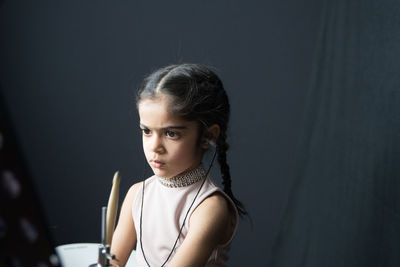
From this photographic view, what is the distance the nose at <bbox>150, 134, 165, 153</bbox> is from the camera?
104cm

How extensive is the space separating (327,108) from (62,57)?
40.4 inches

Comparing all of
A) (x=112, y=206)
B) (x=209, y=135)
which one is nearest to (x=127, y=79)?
(x=209, y=135)

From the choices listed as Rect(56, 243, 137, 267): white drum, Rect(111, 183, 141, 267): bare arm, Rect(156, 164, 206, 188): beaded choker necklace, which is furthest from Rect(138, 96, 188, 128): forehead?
Rect(56, 243, 137, 267): white drum

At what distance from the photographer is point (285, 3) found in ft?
6.31

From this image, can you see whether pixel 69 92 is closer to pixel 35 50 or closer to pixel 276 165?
pixel 35 50

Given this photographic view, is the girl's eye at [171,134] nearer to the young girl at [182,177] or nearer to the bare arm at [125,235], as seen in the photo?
the young girl at [182,177]

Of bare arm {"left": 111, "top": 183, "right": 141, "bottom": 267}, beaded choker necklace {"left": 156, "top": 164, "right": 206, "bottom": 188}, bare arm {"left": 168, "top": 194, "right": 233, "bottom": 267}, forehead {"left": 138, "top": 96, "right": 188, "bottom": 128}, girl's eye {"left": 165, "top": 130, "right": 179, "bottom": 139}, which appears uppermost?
forehead {"left": 138, "top": 96, "right": 188, "bottom": 128}

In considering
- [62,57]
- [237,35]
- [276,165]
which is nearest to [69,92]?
[62,57]

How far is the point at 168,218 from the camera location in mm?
1116

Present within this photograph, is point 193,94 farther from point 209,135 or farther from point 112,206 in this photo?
point 112,206

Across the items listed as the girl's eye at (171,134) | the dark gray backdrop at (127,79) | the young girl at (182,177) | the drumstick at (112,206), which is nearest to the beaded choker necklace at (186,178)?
the young girl at (182,177)

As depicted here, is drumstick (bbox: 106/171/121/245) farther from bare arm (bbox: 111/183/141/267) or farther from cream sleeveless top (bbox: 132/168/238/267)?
bare arm (bbox: 111/183/141/267)

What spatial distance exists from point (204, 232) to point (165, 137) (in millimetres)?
216

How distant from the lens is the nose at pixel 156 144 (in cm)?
104
